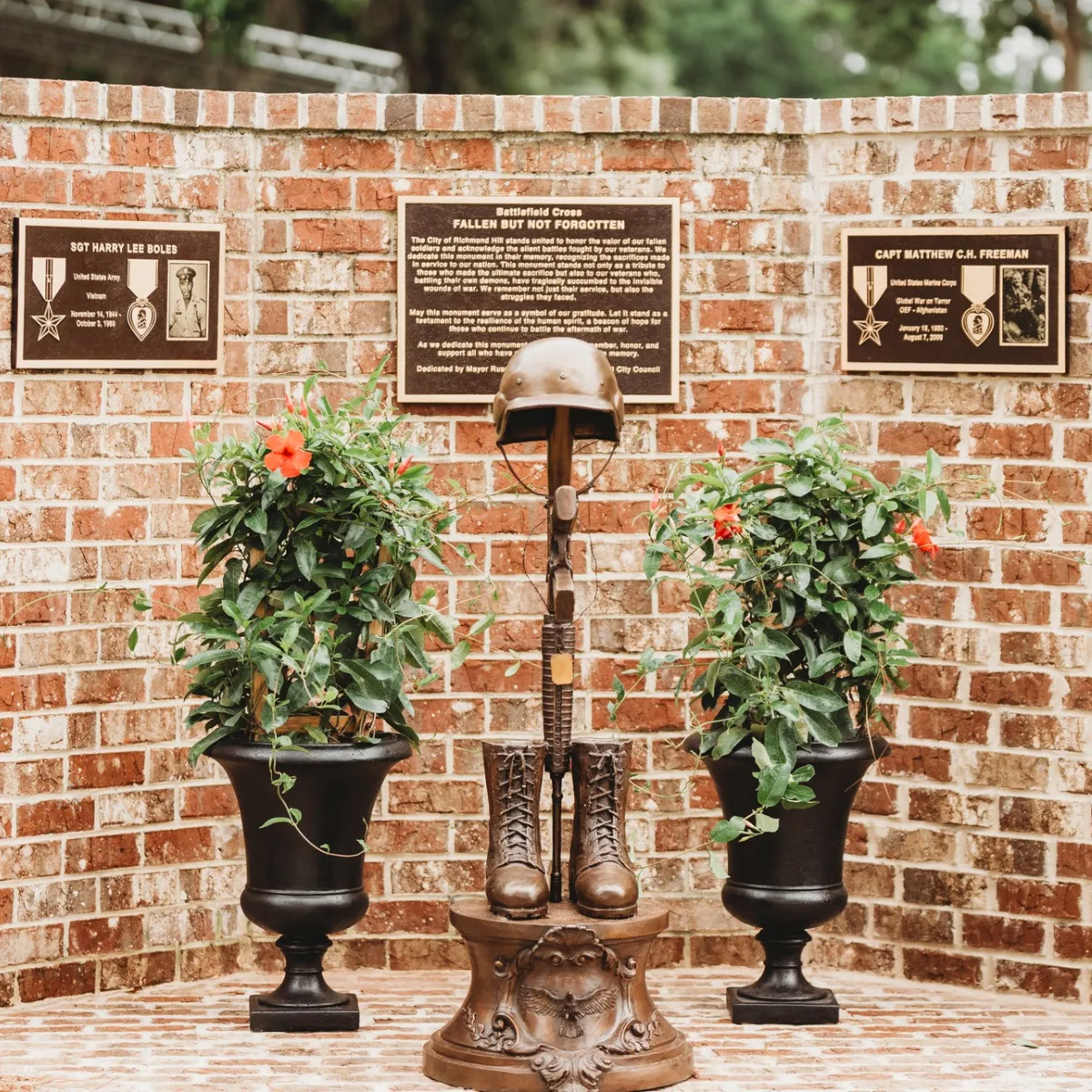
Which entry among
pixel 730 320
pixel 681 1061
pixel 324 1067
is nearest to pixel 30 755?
pixel 324 1067

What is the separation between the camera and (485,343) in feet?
15.3

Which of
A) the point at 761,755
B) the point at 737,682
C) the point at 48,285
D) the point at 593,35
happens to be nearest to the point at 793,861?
the point at 761,755

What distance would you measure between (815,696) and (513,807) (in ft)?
2.52

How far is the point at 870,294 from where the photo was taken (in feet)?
15.3

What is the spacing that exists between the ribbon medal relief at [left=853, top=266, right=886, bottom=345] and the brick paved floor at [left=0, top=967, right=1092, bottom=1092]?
69.6 inches

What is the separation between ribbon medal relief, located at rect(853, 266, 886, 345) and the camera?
4648 mm

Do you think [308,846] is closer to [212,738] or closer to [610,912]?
[212,738]

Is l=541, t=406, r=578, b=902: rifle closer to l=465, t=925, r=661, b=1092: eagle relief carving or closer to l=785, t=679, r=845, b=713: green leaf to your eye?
l=465, t=925, r=661, b=1092: eagle relief carving

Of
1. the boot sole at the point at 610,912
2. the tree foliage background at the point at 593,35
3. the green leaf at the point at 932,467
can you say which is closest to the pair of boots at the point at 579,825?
the boot sole at the point at 610,912

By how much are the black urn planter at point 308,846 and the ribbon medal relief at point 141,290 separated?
1.23 meters

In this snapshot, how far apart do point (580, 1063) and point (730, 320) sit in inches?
83.8

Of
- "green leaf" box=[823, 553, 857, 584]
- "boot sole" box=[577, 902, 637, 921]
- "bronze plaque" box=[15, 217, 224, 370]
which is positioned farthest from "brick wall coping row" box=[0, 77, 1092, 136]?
"boot sole" box=[577, 902, 637, 921]

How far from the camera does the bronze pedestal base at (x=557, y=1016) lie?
354 cm

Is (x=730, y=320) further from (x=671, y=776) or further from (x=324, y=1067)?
(x=324, y=1067)
